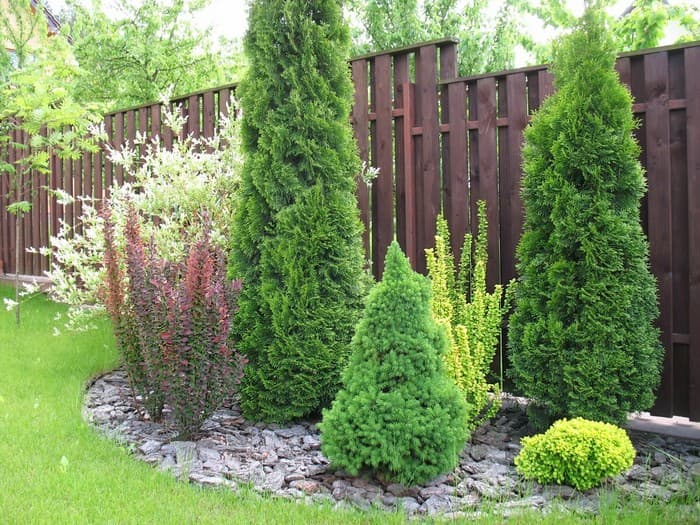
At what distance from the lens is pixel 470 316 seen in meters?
4.85

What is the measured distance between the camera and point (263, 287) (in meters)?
4.90

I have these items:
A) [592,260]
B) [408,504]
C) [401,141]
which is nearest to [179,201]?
[401,141]

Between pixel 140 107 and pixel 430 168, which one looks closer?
pixel 430 168

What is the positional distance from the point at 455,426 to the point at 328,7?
3020mm

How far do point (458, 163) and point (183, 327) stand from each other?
2.40 metres

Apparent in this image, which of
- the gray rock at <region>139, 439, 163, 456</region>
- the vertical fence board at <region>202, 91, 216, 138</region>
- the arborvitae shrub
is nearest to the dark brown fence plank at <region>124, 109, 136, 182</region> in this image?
the vertical fence board at <region>202, 91, 216, 138</region>

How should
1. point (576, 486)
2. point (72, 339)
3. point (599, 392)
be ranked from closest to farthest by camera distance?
point (576, 486), point (599, 392), point (72, 339)

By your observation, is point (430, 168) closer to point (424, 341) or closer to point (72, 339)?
point (424, 341)

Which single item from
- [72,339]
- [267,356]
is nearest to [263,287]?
[267,356]

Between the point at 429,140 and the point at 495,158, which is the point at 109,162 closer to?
the point at 429,140

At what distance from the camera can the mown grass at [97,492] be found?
333cm

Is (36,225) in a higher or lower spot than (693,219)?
higher

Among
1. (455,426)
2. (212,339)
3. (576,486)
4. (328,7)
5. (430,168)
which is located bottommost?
(576,486)

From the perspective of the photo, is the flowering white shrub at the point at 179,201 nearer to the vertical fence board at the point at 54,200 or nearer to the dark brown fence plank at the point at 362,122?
the dark brown fence plank at the point at 362,122
